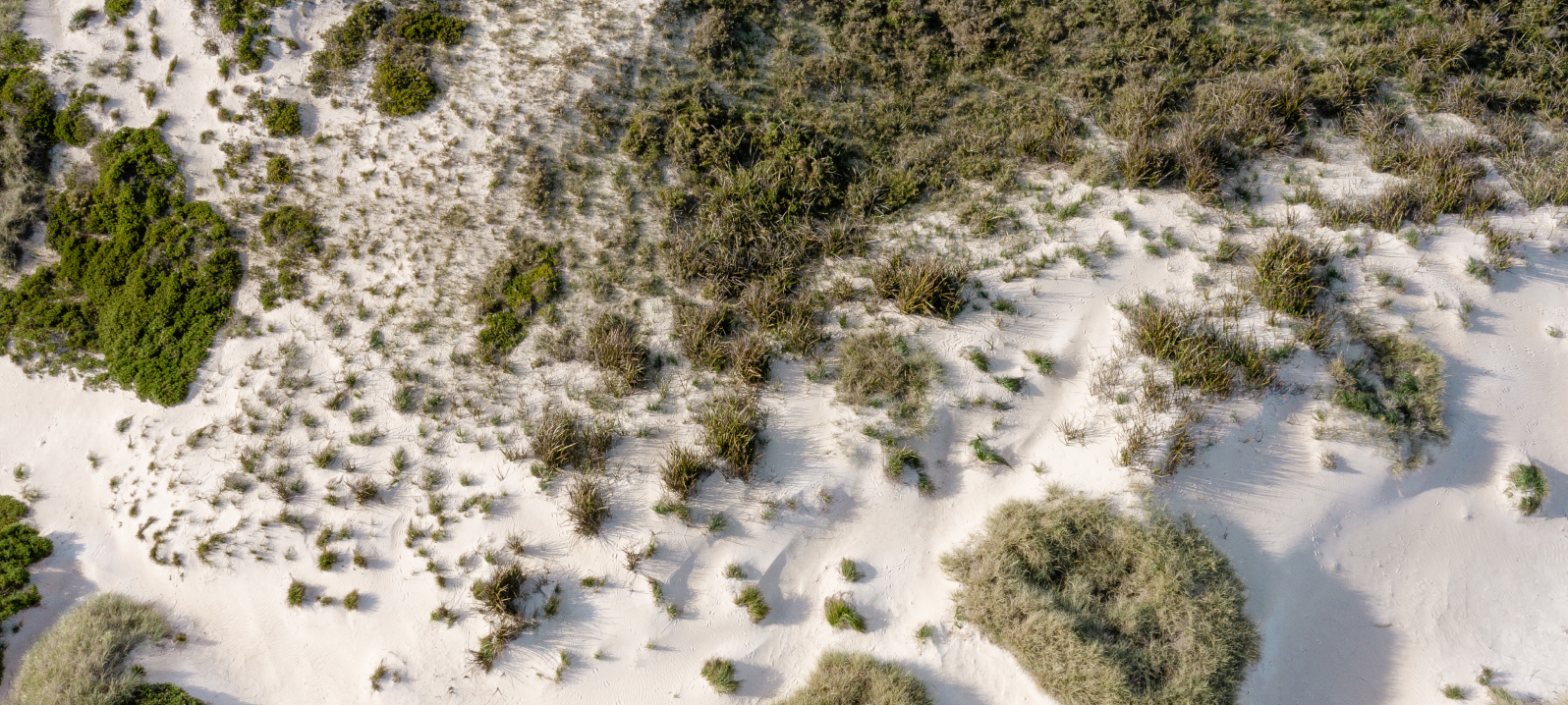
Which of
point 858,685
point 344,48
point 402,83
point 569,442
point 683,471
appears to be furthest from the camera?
point 344,48

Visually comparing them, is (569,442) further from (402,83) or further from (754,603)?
(402,83)

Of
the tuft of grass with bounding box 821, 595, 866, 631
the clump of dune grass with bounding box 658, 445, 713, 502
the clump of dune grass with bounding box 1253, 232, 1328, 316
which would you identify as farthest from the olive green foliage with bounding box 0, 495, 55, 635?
the clump of dune grass with bounding box 1253, 232, 1328, 316

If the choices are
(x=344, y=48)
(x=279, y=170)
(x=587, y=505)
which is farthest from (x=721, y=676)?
(x=344, y=48)

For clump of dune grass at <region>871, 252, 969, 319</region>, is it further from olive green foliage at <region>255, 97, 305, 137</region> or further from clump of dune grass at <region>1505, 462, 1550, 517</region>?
olive green foliage at <region>255, 97, 305, 137</region>

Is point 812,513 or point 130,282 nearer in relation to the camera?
point 812,513

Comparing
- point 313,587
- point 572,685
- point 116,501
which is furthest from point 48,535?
point 572,685

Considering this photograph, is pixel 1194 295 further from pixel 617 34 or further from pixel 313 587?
pixel 313 587
